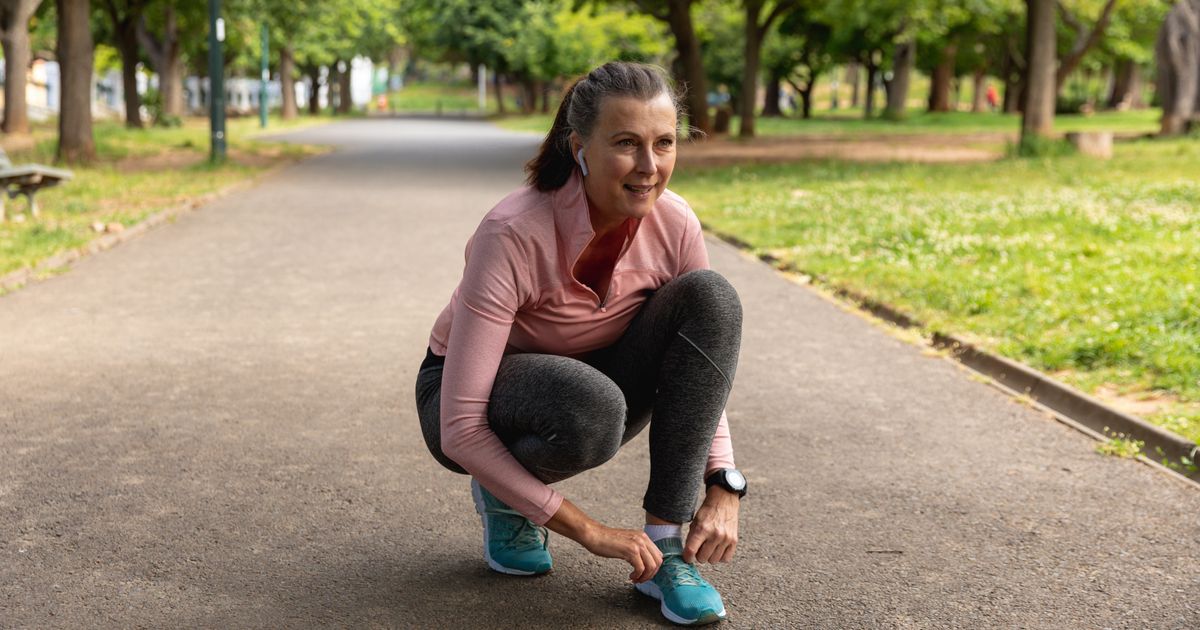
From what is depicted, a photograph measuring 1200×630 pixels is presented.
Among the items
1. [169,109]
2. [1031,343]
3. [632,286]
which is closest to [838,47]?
[169,109]

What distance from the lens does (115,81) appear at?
5722 centimetres

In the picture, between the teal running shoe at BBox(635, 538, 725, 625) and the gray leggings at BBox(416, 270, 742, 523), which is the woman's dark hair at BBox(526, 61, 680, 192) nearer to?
the gray leggings at BBox(416, 270, 742, 523)

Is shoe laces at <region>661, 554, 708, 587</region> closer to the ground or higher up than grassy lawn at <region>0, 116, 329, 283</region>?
closer to the ground

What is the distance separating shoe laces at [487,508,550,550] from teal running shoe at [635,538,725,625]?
1.54 feet

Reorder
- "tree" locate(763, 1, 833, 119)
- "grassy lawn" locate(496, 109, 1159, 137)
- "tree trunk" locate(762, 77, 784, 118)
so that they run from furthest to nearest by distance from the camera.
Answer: "tree trunk" locate(762, 77, 784, 118) < "tree" locate(763, 1, 833, 119) < "grassy lawn" locate(496, 109, 1159, 137)

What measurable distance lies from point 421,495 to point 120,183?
49.9 ft

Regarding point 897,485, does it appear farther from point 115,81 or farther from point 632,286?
point 115,81

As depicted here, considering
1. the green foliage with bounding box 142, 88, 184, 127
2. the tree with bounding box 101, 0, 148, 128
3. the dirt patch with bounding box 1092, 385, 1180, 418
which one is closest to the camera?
the dirt patch with bounding box 1092, 385, 1180, 418

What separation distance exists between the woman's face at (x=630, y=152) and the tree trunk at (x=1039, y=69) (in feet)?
70.1

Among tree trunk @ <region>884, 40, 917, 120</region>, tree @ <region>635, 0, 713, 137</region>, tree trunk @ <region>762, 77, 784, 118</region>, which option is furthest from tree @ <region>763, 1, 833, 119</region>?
tree @ <region>635, 0, 713, 137</region>

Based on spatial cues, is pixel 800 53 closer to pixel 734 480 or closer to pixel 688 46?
pixel 688 46

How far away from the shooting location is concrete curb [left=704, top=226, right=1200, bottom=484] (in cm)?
578

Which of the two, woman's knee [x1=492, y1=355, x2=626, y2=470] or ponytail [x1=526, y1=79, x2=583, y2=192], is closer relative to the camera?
woman's knee [x1=492, y1=355, x2=626, y2=470]

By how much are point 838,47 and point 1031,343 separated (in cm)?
5212
